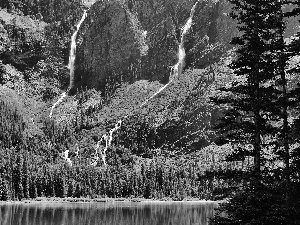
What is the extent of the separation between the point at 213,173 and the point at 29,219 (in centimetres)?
8547

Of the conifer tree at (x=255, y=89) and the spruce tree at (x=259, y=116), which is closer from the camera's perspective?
the spruce tree at (x=259, y=116)

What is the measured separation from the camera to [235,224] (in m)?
34.1

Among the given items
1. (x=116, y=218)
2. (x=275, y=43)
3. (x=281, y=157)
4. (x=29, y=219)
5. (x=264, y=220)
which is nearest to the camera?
(x=264, y=220)

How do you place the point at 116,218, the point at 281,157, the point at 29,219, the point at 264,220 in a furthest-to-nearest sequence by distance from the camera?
the point at 116,218 → the point at 29,219 → the point at 281,157 → the point at 264,220

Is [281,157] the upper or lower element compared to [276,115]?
lower

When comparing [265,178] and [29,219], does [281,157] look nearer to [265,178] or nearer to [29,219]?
[265,178]

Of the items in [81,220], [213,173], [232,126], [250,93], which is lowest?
[81,220]

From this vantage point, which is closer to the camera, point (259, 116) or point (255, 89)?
point (259, 116)

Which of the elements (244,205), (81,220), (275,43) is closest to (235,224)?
(244,205)

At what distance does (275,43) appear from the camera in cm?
3781

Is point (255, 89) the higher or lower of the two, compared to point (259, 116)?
higher

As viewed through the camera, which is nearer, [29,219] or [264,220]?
[264,220]

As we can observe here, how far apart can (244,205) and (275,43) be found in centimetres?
1204

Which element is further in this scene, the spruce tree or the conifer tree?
the conifer tree
